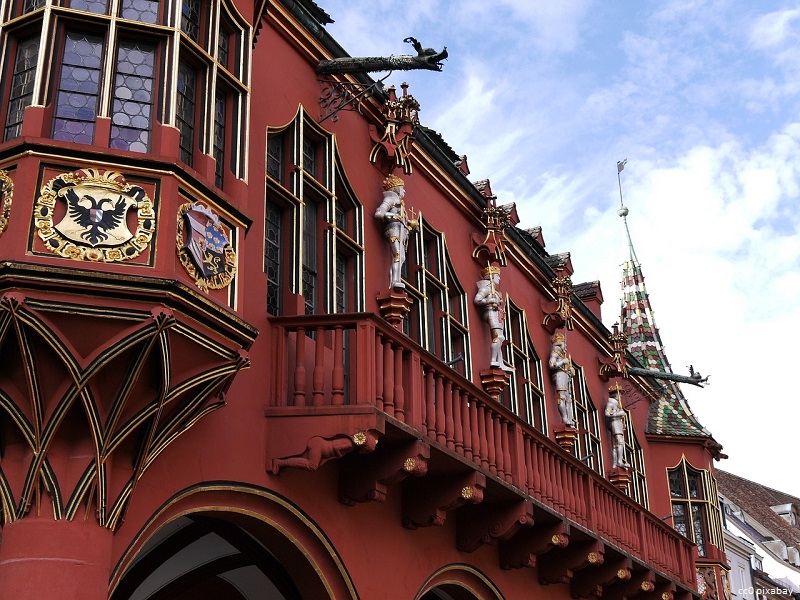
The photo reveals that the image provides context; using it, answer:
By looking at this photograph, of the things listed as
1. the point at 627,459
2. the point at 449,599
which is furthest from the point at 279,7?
the point at 627,459

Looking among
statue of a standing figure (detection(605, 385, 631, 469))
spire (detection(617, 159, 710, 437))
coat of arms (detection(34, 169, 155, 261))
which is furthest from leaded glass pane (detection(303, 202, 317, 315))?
spire (detection(617, 159, 710, 437))

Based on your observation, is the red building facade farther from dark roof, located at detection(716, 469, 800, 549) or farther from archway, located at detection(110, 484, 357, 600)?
dark roof, located at detection(716, 469, 800, 549)

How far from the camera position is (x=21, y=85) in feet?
30.7

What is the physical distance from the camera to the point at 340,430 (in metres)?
10.2

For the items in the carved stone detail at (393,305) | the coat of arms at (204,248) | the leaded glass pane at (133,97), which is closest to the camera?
Answer: the coat of arms at (204,248)

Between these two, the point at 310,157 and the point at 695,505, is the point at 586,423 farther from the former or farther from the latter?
the point at 310,157

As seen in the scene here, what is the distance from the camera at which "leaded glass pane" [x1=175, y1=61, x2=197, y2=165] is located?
32.3 ft

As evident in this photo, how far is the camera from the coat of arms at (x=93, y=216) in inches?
326

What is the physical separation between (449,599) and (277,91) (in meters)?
6.83

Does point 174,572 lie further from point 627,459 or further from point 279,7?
point 627,459

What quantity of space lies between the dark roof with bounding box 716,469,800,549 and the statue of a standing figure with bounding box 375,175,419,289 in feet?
126

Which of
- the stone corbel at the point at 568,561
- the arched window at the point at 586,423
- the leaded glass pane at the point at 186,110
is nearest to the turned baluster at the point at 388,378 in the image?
the leaded glass pane at the point at 186,110

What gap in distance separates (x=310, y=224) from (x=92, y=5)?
408 cm

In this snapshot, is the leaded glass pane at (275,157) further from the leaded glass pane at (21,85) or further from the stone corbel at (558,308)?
the stone corbel at (558,308)
